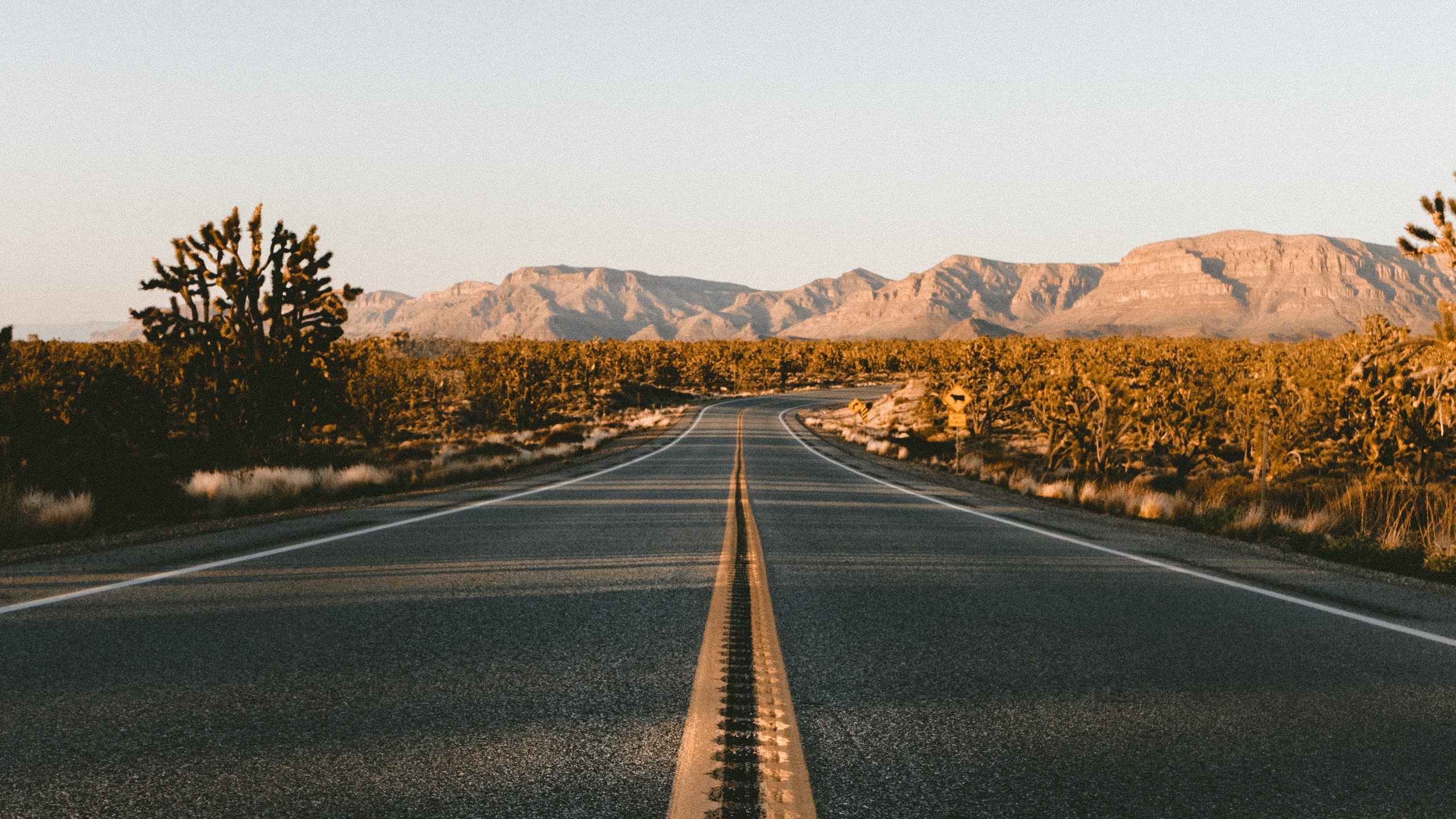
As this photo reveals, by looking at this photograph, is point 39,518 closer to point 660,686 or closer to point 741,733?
point 660,686

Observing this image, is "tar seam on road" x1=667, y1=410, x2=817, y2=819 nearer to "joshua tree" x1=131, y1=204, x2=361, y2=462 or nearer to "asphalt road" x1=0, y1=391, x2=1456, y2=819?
"asphalt road" x1=0, y1=391, x2=1456, y2=819

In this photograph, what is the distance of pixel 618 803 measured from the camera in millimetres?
2545

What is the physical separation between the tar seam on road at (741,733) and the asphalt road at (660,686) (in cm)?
7

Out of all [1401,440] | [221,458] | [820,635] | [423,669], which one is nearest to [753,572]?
[820,635]

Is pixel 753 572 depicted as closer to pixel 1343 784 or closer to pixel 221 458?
pixel 1343 784

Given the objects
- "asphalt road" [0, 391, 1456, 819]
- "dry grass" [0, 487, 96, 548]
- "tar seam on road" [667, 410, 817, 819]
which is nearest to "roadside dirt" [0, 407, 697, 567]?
"dry grass" [0, 487, 96, 548]

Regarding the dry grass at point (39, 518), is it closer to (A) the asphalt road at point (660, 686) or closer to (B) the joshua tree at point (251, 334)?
(A) the asphalt road at point (660, 686)

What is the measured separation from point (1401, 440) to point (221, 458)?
2924cm

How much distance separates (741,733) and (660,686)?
717 millimetres

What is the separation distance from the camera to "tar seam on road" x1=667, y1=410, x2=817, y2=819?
Answer: 8.27ft

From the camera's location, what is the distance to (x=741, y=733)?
312cm

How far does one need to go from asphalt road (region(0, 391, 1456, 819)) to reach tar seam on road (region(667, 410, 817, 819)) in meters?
0.07

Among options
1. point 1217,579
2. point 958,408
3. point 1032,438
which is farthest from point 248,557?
point 1032,438

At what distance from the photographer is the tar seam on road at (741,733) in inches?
99.3
